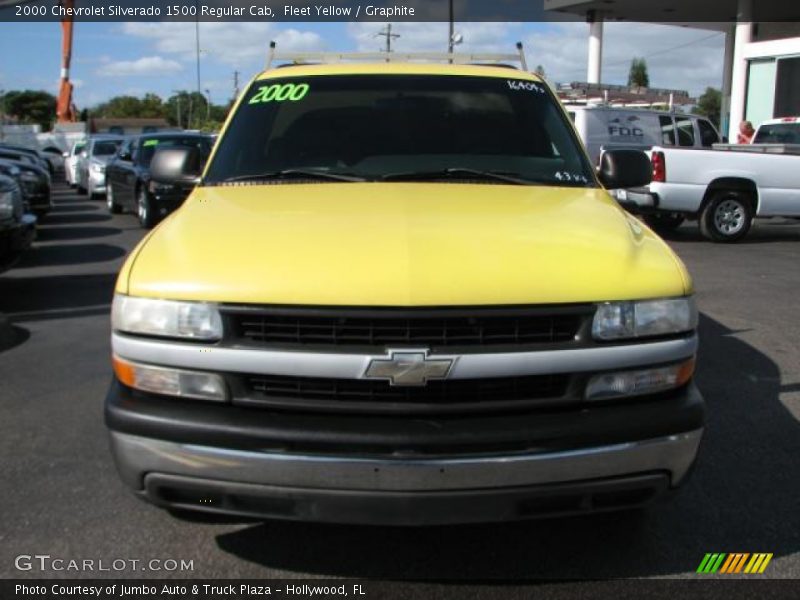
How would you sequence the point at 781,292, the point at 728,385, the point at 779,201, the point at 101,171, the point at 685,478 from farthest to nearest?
the point at 101,171, the point at 779,201, the point at 781,292, the point at 728,385, the point at 685,478

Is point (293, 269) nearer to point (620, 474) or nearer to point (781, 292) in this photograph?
point (620, 474)

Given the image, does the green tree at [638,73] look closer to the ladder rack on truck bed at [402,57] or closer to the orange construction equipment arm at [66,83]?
the orange construction equipment arm at [66,83]

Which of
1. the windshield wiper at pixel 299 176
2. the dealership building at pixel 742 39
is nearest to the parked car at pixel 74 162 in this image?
the dealership building at pixel 742 39

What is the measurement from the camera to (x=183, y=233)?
3.11 metres

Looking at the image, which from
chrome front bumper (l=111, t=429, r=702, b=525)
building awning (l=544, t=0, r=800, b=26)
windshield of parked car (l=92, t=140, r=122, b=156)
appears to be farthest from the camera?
building awning (l=544, t=0, r=800, b=26)

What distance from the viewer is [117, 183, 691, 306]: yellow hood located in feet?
8.59

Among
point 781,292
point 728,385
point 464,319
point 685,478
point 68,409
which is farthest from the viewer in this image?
point 781,292

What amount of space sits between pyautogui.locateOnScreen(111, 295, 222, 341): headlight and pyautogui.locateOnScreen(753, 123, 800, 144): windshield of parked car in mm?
15923

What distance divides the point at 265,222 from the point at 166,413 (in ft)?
2.76

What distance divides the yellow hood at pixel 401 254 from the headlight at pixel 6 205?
531cm

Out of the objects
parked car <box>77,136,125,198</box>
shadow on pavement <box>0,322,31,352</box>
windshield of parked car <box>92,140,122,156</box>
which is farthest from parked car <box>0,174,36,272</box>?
windshield of parked car <box>92,140,122,156</box>

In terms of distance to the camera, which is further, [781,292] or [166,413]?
[781,292]

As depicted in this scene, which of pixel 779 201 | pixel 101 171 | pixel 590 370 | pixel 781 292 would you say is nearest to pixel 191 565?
pixel 590 370

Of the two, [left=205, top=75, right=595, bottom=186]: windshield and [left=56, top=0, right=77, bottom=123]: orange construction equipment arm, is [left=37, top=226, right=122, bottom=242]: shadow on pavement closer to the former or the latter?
[left=205, top=75, right=595, bottom=186]: windshield
